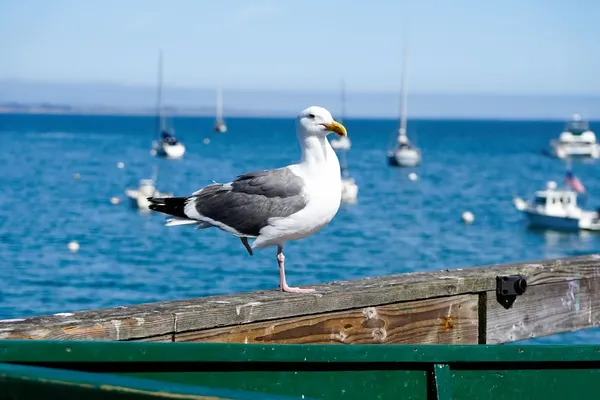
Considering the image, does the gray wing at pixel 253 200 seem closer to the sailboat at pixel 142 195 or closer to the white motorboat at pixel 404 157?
the sailboat at pixel 142 195

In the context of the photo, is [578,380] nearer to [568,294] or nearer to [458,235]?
[568,294]

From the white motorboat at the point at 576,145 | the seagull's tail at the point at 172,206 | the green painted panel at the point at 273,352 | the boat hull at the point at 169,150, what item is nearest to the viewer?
the green painted panel at the point at 273,352

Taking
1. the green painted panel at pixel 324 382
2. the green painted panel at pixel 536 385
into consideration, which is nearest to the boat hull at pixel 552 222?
the green painted panel at pixel 536 385

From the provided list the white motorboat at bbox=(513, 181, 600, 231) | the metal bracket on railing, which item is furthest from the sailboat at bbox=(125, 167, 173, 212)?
the metal bracket on railing

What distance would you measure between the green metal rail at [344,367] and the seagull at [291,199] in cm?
142

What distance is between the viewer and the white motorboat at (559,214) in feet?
145

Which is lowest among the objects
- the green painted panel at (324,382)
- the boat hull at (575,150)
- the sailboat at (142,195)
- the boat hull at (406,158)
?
the green painted panel at (324,382)

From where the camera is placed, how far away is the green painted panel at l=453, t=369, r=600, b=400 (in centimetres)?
411

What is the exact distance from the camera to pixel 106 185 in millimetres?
67688

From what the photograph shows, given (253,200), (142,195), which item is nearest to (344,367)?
(253,200)

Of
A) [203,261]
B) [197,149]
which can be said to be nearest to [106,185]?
[203,261]

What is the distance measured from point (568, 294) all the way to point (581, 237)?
1582 inches

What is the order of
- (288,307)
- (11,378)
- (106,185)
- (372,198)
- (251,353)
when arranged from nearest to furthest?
(11,378) < (251,353) < (288,307) < (372,198) < (106,185)

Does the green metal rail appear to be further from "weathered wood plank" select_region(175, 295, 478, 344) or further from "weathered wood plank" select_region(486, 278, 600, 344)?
"weathered wood plank" select_region(486, 278, 600, 344)
